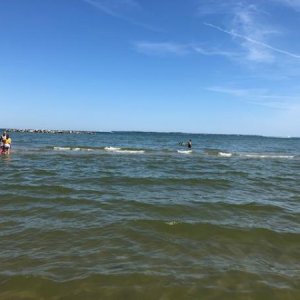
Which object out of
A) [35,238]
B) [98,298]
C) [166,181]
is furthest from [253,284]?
[166,181]

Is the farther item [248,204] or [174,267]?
[248,204]

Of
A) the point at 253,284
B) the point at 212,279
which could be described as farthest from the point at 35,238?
the point at 253,284

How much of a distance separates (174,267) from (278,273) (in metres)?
1.92

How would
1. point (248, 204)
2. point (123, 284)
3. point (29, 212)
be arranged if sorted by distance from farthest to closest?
1. point (248, 204)
2. point (29, 212)
3. point (123, 284)

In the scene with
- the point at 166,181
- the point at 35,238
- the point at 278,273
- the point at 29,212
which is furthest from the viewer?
the point at 166,181

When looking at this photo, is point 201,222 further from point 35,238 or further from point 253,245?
point 35,238

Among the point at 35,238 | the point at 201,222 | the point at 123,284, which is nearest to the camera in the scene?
the point at 123,284

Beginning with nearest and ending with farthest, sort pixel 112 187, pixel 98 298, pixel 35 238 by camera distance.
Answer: pixel 98 298
pixel 35 238
pixel 112 187

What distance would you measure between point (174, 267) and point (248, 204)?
6.77 metres

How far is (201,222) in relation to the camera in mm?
10672

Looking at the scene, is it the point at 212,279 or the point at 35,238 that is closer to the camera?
the point at 212,279

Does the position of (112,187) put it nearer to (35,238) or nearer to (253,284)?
(35,238)

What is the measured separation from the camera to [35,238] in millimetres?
8867

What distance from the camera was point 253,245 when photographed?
898 cm
